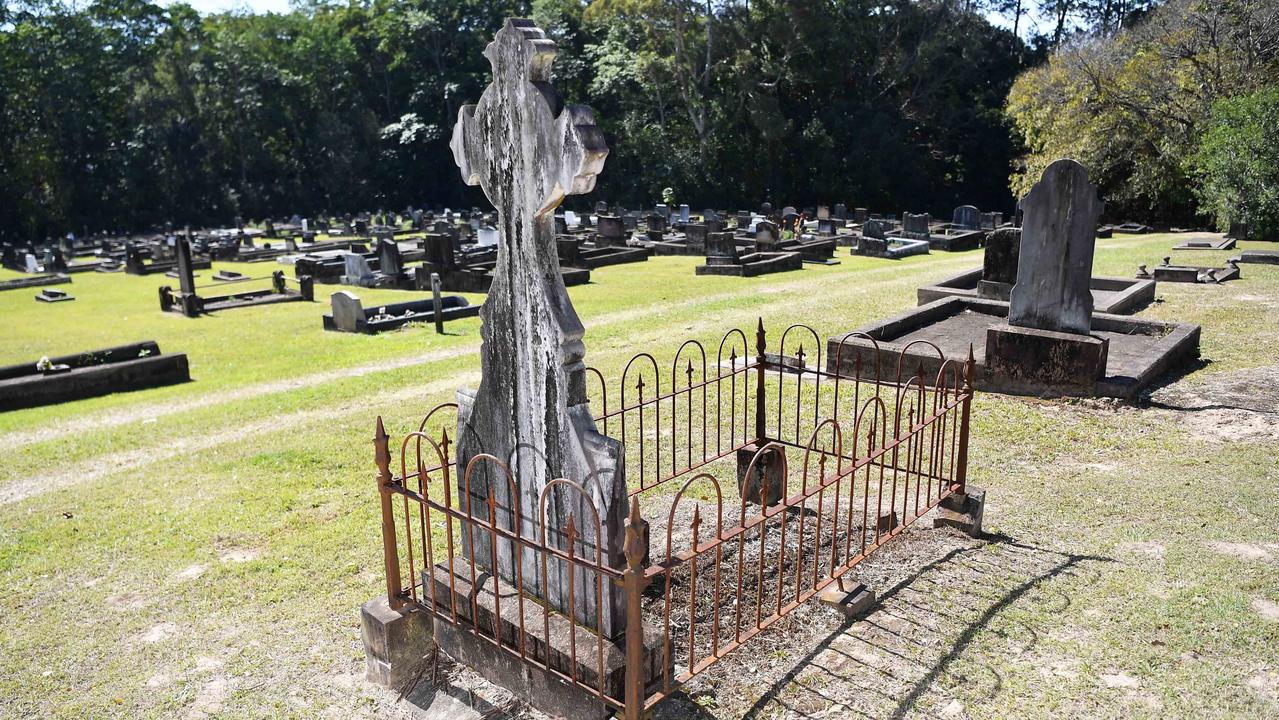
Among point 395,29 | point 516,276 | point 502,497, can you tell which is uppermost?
point 395,29

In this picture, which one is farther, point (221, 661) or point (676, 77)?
point (676, 77)

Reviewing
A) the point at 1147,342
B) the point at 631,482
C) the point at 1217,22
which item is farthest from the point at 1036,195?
the point at 1217,22

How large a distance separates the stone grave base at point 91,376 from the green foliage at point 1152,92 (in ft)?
90.1

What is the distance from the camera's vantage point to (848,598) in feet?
16.0

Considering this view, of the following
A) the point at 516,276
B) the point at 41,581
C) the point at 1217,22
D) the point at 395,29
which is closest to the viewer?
the point at 516,276

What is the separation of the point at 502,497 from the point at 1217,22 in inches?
1222

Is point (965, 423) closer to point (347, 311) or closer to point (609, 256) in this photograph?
point (347, 311)

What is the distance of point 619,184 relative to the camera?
1868 inches

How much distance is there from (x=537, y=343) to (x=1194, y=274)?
1639 cm

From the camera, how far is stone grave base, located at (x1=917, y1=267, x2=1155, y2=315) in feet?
44.6

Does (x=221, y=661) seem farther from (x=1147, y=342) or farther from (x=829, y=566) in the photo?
(x=1147, y=342)

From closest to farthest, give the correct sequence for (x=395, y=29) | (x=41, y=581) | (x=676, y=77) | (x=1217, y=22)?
(x=41, y=581)
(x=1217, y=22)
(x=676, y=77)
(x=395, y=29)

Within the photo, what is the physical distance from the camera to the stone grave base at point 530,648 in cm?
384

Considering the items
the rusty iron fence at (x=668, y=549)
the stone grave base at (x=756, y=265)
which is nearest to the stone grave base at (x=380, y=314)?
the stone grave base at (x=756, y=265)
